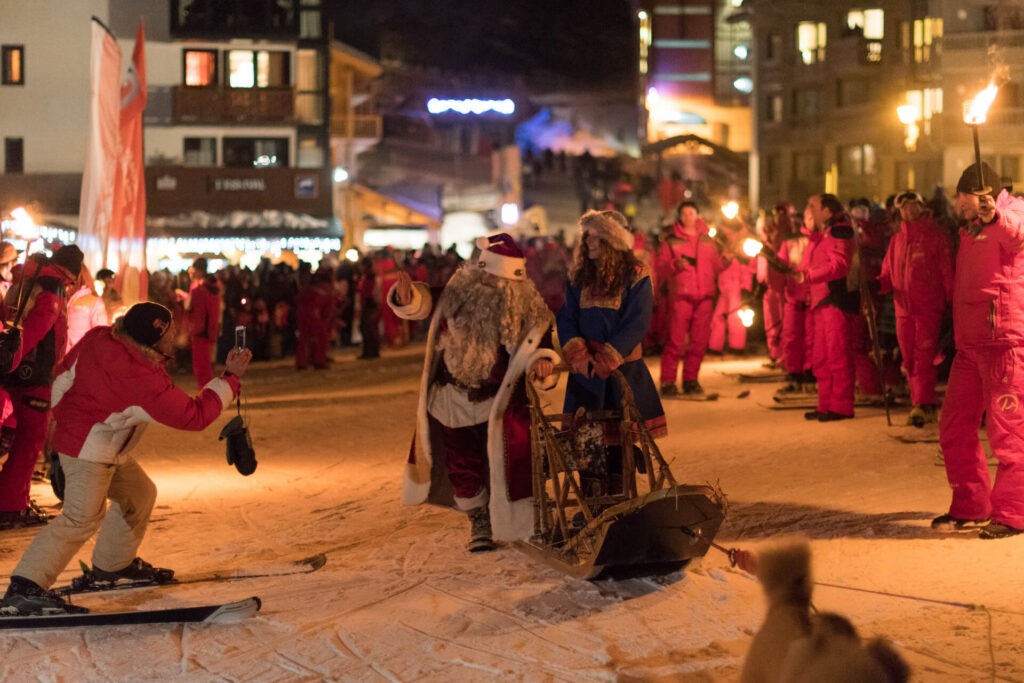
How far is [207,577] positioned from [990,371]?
14.5 ft

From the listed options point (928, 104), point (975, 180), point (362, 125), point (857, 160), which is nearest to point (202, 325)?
point (975, 180)

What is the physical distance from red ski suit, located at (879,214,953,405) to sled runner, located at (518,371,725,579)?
458 cm

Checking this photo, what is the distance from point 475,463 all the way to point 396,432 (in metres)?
6.05

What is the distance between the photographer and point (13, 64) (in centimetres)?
4641

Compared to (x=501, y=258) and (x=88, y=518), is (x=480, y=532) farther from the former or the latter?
(x=88, y=518)

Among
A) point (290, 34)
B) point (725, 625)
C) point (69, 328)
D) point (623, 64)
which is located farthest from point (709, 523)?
point (623, 64)

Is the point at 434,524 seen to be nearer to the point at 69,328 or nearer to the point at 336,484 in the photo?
the point at 336,484

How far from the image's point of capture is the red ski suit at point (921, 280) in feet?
36.2

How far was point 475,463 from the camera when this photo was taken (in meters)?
7.57

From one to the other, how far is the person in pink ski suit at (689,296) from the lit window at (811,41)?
150ft

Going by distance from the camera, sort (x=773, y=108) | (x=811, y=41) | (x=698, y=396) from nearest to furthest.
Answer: (x=698, y=396) → (x=811, y=41) → (x=773, y=108)

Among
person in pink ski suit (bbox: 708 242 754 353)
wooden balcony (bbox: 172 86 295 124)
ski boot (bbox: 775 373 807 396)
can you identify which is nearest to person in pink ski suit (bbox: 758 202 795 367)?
person in pink ski suit (bbox: 708 242 754 353)

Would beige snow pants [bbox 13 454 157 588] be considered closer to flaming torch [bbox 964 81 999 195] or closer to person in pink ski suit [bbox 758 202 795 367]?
flaming torch [bbox 964 81 999 195]

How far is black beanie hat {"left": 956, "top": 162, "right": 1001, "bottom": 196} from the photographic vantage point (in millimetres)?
7285
